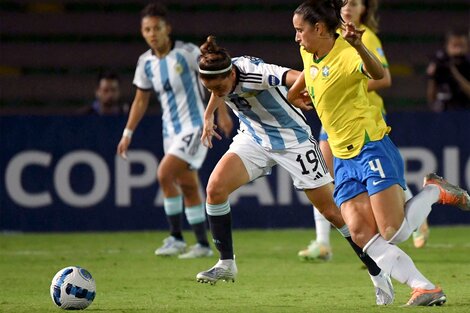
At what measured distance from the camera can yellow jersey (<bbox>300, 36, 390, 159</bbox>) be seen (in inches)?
270

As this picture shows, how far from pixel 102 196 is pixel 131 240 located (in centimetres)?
72

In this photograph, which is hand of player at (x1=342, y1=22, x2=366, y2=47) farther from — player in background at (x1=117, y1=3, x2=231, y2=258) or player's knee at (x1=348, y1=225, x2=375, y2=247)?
player in background at (x1=117, y1=3, x2=231, y2=258)

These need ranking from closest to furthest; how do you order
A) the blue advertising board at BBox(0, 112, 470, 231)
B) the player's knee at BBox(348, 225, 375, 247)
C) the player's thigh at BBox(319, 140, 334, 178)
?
the player's knee at BBox(348, 225, 375, 247), the player's thigh at BBox(319, 140, 334, 178), the blue advertising board at BBox(0, 112, 470, 231)

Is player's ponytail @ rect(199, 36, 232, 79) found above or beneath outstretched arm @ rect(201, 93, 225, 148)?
above

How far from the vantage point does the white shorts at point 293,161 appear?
8.11 metres

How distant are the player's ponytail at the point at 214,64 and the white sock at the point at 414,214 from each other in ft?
5.03

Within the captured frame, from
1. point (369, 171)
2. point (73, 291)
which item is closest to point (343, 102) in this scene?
point (369, 171)

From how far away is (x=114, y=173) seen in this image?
41.1ft

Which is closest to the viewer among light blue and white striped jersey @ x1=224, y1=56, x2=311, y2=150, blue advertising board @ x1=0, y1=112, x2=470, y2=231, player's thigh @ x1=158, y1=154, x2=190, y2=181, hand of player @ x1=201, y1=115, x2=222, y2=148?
hand of player @ x1=201, y1=115, x2=222, y2=148

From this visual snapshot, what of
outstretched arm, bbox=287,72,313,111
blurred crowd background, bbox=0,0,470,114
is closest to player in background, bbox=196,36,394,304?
outstretched arm, bbox=287,72,313,111

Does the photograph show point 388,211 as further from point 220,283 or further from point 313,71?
point 220,283

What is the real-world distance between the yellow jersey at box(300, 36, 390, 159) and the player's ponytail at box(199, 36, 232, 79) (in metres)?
0.81

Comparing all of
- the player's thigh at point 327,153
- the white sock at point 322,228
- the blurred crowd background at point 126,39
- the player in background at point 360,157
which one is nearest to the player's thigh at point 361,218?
the player in background at point 360,157

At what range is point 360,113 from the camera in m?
6.92
